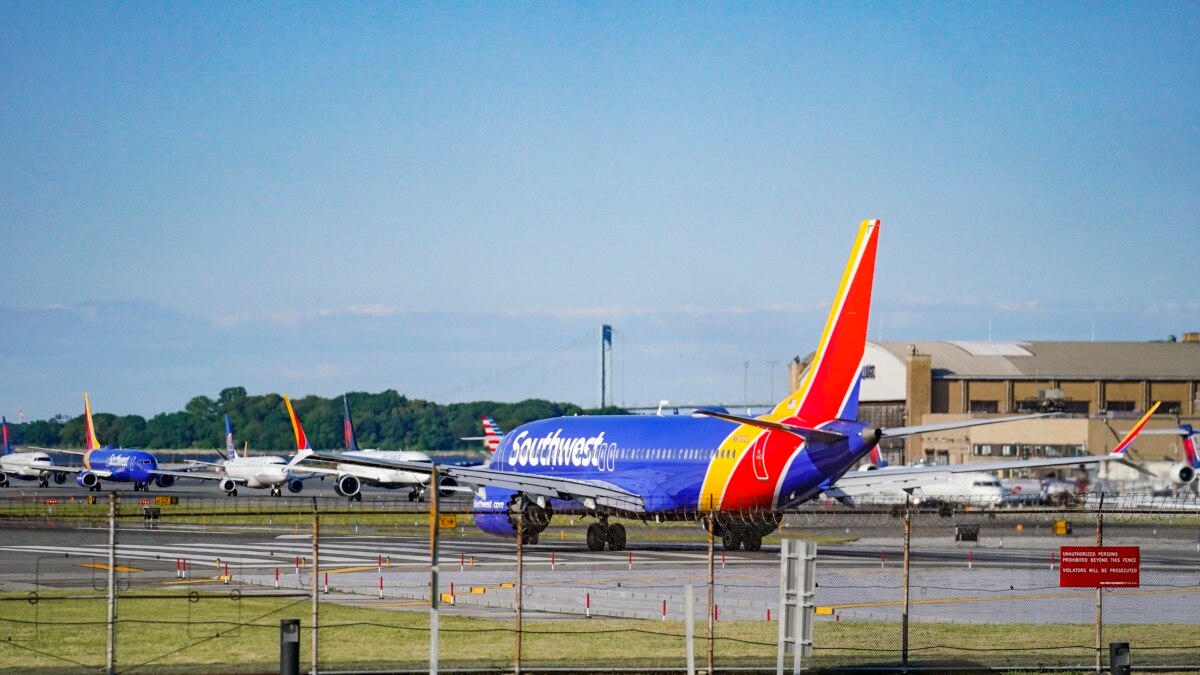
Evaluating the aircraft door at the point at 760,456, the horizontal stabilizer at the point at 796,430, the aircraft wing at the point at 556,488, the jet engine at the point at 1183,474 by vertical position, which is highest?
the horizontal stabilizer at the point at 796,430

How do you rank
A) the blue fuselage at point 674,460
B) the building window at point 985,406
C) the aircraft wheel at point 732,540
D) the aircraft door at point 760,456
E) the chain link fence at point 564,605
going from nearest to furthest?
the chain link fence at point 564,605 → the blue fuselage at point 674,460 → the aircraft door at point 760,456 → the aircraft wheel at point 732,540 → the building window at point 985,406

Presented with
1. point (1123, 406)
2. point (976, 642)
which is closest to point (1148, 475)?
point (1123, 406)

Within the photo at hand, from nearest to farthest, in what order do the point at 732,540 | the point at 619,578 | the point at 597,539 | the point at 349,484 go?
the point at 619,578 → the point at 732,540 → the point at 597,539 → the point at 349,484

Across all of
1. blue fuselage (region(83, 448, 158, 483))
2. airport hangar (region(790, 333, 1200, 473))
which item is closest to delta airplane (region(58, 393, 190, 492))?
blue fuselage (region(83, 448, 158, 483))

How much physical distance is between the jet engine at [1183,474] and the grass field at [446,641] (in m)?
57.0

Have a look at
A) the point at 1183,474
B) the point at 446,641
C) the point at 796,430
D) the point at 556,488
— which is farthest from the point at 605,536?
the point at 1183,474

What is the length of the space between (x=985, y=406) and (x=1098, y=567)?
342ft

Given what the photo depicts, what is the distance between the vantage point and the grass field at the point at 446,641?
20.6 m

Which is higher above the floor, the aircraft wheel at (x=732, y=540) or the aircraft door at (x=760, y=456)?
the aircraft door at (x=760, y=456)

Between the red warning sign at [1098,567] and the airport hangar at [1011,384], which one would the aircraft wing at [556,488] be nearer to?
the red warning sign at [1098,567]

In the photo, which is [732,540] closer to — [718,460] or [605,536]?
[718,460]

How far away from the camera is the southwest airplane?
37.8 meters

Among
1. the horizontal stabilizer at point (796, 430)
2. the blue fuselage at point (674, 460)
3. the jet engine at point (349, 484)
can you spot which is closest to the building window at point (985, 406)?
the jet engine at point (349, 484)

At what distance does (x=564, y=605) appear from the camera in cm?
2812
